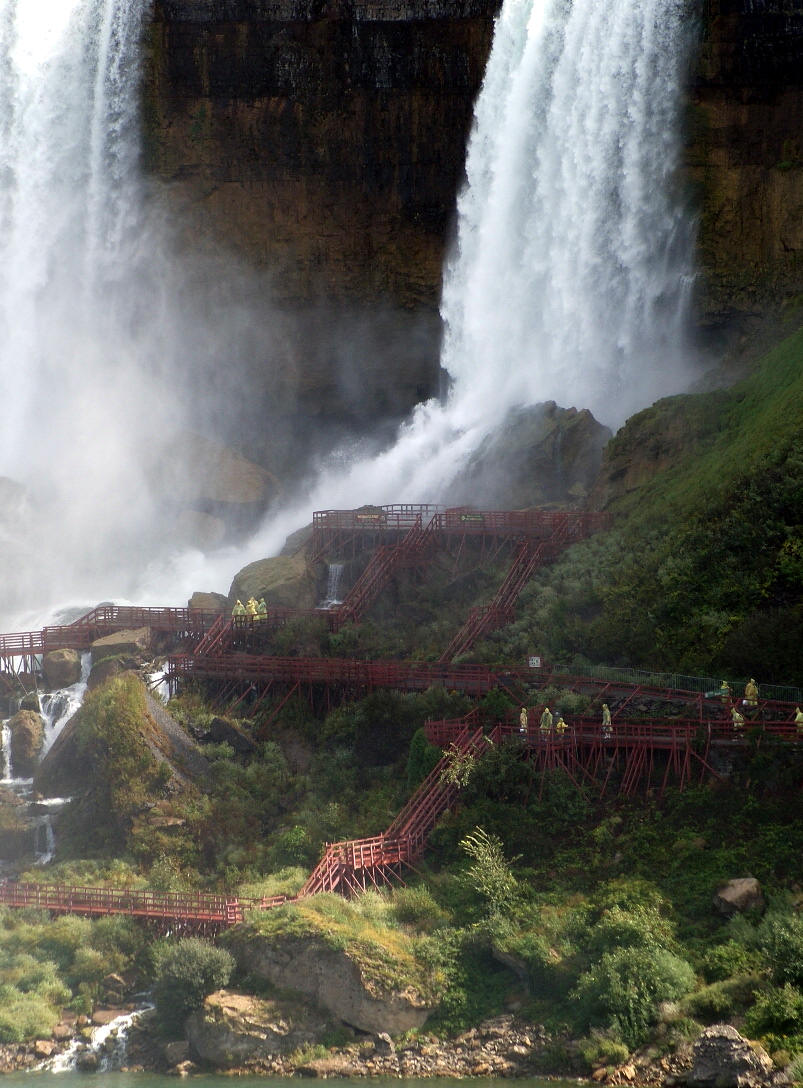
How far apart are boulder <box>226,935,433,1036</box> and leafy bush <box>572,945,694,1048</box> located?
3.02 metres

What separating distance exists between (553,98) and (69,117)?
2086 centimetres

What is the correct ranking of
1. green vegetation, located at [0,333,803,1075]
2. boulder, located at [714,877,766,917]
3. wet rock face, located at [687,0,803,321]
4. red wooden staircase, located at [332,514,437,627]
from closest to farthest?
green vegetation, located at [0,333,803,1075] < boulder, located at [714,877,766,917] < red wooden staircase, located at [332,514,437,627] < wet rock face, located at [687,0,803,321]

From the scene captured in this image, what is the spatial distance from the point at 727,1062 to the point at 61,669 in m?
24.3

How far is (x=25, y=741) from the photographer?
40.7 metres

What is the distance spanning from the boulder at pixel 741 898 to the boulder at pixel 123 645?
66.3 feet

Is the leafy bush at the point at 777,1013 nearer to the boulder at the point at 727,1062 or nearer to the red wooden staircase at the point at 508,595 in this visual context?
the boulder at the point at 727,1062

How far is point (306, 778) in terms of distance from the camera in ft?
124

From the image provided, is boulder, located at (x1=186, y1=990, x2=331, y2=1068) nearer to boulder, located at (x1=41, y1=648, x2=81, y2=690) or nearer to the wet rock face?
boulder, located at (x1=41, y1=648, x2=81, y2=690)

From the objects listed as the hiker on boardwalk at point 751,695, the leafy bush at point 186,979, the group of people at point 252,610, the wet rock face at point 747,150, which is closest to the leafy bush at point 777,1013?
the hiker on boardwalk at point 751,695

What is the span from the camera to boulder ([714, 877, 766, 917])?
94.7ft

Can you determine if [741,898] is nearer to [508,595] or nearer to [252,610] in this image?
[508,595]

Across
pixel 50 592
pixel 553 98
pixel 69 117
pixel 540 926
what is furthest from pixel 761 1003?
pixel 69 117

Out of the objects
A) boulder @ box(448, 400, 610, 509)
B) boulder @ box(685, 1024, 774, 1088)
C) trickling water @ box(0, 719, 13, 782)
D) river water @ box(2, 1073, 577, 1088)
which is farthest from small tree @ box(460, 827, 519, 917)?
boulder @ box(448, 400, 610, 509)

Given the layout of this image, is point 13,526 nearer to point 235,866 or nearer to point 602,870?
point 235,866
